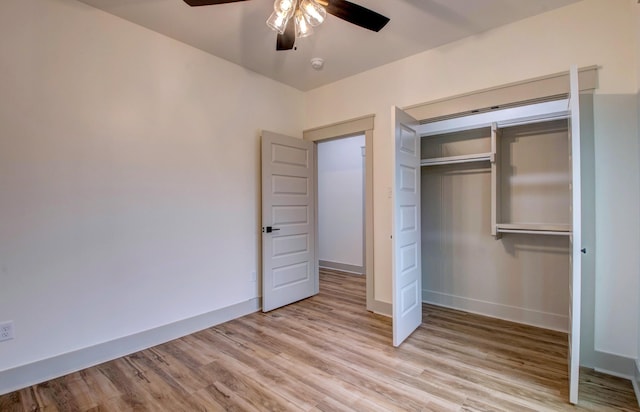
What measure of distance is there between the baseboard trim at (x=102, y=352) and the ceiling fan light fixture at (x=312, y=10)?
2.81 m

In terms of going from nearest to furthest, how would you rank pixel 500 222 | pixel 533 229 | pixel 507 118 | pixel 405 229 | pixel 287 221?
pixel 405 229 → pixel 533 229 → pixel 507 118 → pixel 500 222 → pixel 287 221

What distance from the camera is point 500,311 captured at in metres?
3.24

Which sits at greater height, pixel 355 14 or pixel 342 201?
pixel 355 14

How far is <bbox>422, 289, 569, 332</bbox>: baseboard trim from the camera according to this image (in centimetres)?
294

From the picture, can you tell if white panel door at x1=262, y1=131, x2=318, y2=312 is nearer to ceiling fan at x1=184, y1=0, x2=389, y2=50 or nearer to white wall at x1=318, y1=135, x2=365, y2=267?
white wall at x1=318, y1=135, x2=365, y2=267

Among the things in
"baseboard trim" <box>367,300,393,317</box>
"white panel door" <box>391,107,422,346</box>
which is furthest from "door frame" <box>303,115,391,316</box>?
"white panel door" <box>391,107,422,346</box>

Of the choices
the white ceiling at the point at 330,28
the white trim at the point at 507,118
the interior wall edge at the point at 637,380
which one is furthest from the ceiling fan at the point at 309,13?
the interior wall edge at the point at 637,380

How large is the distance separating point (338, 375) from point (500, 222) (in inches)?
92.3

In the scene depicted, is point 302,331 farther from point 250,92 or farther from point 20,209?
point 250,92

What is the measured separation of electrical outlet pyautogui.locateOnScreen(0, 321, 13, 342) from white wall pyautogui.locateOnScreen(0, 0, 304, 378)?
4cm

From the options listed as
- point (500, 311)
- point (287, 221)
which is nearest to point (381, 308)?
point (500, 311)

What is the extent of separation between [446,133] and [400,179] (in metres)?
1.37

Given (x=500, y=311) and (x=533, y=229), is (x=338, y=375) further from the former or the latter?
(x=533, y=229)

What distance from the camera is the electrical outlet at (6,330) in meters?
2.03
